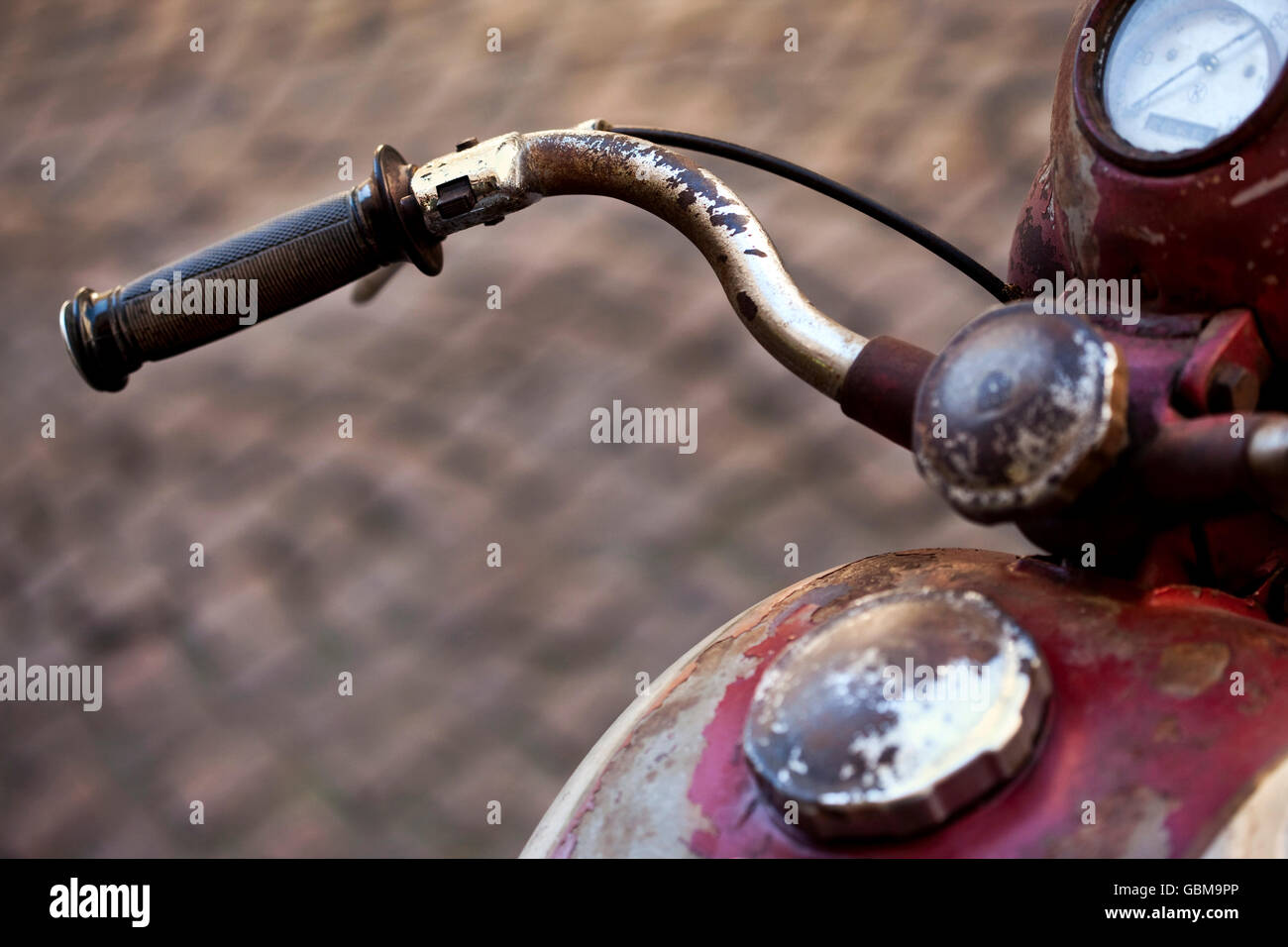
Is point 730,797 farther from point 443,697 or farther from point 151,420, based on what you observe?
point 151,420

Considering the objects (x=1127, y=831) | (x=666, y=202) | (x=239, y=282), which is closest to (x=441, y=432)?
(x=239, y=282)

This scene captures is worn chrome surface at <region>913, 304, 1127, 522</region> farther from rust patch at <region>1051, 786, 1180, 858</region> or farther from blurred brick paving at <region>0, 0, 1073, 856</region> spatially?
blurred brick paving at <region>0, 0, 1073, 856</region>

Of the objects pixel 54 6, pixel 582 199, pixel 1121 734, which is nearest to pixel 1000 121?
pixel 582 199

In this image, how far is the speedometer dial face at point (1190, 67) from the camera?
604 mm

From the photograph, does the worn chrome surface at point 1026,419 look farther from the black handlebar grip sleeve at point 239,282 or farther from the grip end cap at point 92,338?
the grip end cap at point 92,338

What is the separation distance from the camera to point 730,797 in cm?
61

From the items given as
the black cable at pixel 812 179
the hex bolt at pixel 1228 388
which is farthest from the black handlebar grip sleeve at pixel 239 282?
the hex bolt at pixel 1228 388

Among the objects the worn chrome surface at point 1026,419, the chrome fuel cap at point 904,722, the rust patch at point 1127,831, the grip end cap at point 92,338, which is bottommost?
the rust patch at point 1127,831

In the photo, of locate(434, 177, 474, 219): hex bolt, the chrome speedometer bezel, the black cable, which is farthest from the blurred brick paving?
the chrome speedometer bezel

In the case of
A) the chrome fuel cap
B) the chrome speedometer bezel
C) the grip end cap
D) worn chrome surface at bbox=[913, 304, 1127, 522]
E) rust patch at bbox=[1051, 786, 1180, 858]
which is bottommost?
Result: rust patch at bbox=[1051, 786, 1180, 858]

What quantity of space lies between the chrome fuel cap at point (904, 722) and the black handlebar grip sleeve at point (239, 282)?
418mm

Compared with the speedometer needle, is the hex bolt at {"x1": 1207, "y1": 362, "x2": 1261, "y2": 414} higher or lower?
lower

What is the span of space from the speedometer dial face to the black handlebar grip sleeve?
436 millimetres

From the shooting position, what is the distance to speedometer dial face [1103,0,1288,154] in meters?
0.60
